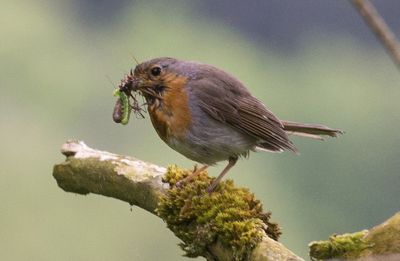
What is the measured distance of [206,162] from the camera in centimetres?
363

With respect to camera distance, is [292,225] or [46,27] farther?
[46,27]

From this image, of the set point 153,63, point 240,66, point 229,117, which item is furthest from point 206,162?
point 240,66

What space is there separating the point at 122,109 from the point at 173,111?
1.14 feet

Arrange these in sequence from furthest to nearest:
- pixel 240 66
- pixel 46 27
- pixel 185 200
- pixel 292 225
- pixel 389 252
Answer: pixel 46 27 → pixel 240 66 → pixel 292 225 → pixel 185 200 → pixel 389 252

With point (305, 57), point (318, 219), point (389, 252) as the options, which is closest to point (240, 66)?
point (305, 57)

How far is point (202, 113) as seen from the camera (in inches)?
142

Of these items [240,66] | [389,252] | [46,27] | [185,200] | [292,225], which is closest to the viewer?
[389,252]

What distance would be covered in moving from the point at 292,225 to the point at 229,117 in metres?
3.72

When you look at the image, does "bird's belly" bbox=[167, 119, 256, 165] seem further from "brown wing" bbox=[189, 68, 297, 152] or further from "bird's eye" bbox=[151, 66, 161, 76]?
"bird's eye" bbox=[151, 66, 161, 76]

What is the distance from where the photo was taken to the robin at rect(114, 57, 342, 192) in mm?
3574

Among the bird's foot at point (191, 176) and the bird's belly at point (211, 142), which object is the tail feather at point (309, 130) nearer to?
the bird's belly at point (211, 142)

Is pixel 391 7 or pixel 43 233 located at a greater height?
pixel 391 7

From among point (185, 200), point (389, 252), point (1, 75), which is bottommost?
point (389, 252)

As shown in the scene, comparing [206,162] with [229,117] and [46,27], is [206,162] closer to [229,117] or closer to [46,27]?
[229,117]
